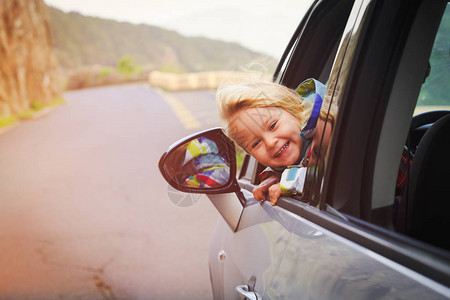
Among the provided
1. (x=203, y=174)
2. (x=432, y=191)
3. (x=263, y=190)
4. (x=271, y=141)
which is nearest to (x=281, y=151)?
(x=271, y=141)

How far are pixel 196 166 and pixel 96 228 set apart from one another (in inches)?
170

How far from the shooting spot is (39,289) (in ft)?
13.1

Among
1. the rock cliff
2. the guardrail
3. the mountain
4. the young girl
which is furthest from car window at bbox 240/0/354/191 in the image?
the mountain

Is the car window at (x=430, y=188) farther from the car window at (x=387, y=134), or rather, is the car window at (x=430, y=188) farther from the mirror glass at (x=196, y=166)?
the mirror glass at (x=196, y=166)

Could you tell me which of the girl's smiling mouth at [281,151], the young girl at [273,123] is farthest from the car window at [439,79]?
the girl's smiling mouth at [281,151]

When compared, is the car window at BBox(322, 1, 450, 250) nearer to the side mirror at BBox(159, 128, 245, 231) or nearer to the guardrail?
the side mirror at BBox(159, 128, 245, 231)

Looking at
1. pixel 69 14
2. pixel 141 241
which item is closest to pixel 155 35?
pixel 69 14

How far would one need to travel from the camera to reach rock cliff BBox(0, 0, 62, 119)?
19.6 metres

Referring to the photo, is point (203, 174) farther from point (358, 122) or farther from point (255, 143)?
point (358, 122)

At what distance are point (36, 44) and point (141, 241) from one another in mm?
23864

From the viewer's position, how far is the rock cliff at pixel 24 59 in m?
19.6

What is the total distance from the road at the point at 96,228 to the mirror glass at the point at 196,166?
2.16 metres

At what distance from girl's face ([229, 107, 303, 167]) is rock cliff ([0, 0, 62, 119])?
18.4 m

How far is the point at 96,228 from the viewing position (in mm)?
5727
